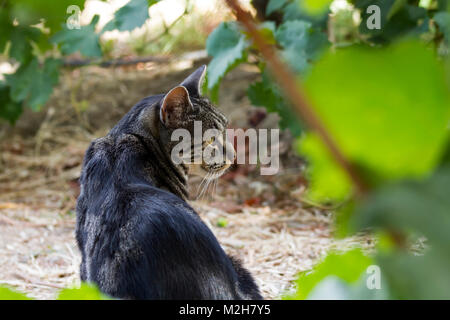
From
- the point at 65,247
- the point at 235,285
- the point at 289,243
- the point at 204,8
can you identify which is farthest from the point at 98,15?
the point at 204,8

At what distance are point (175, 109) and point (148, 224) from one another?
2.50 ft

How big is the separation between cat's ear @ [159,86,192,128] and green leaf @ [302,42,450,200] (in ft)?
5.49

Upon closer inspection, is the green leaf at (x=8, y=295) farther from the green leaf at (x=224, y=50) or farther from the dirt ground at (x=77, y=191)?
the green leaf at (x=224, y=50)

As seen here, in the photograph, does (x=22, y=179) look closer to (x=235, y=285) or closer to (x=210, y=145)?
(x=210, y=145)

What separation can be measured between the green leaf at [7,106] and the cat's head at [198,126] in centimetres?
184

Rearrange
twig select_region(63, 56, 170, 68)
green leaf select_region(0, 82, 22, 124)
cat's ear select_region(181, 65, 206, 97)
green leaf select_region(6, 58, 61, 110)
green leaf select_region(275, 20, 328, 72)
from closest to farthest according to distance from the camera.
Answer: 1. green leaf select_region(275, 20, 328, 72)
2. cat's ear select_region(181, 65, 206, 97)
3. green leaf select_region(6, 58, 61, 110)
4. green leaf select_region(0, 82, 22, 124)
5. twig select_region(63, 56, 170, 68)

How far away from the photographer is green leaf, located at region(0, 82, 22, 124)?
3543 mm

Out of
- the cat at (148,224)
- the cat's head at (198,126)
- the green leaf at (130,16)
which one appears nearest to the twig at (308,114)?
the cat at (148,224)

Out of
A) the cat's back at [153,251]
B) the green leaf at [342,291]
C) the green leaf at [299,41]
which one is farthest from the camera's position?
the green leaf at [299,41]

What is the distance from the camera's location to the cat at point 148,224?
1248mm

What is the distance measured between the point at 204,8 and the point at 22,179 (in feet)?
8.15

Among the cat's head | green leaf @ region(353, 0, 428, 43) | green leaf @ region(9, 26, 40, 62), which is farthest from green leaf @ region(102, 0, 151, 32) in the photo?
green leaf @ region(9, 26, 40, 62)

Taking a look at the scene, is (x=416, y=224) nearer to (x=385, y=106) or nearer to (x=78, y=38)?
(x=385, y=106)

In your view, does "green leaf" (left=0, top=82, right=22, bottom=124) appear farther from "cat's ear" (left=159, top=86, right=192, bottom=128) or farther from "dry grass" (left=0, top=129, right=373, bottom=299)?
"cat's ear" (left=159, top=86, right=192, bottom=128)
